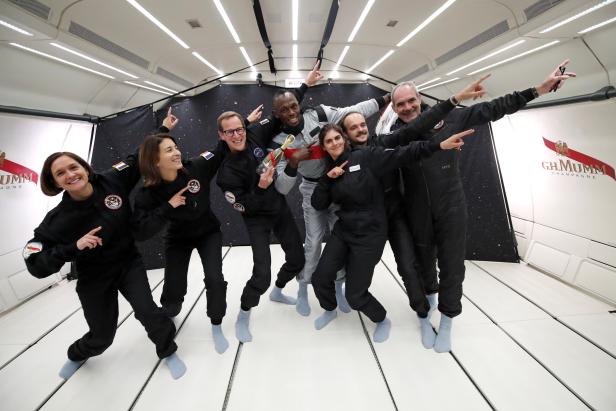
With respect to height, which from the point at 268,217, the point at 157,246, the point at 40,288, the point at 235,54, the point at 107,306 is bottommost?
the point at 40,288

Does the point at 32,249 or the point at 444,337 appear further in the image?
the point at 444,337

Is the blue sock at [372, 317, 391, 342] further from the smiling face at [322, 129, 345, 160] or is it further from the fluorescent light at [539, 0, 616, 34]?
the fluorescent light at [539, 0, 616, 34]

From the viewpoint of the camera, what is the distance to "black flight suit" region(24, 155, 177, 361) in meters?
1.74

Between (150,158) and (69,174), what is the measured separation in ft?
1.59

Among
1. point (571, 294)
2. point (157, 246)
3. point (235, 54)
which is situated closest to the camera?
point (571, 294)

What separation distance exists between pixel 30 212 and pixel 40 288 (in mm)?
1013

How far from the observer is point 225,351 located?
2.30 metres

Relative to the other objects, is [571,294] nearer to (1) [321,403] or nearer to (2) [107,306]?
(1) [321,403]

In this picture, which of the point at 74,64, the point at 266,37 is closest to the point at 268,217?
the point at 266,37

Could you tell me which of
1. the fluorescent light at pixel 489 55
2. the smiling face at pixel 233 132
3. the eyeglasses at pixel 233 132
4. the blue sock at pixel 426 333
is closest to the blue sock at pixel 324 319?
the blue sock at pixel 426 333

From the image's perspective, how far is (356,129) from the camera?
7.37 feet

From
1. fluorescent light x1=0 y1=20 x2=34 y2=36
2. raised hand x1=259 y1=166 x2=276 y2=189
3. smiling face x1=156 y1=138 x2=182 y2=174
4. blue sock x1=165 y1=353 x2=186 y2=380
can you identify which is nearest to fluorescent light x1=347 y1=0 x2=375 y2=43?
raised hand x1=259 y1=166 x2=276 y2=189

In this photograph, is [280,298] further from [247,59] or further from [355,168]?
[247,59]

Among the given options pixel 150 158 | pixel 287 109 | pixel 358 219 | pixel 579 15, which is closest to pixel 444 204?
pixel 358 219
